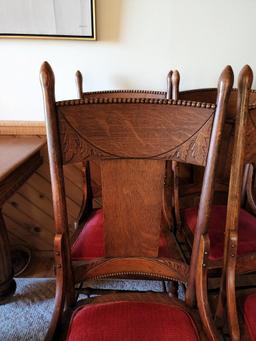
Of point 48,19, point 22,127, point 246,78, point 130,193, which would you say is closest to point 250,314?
point 130,193

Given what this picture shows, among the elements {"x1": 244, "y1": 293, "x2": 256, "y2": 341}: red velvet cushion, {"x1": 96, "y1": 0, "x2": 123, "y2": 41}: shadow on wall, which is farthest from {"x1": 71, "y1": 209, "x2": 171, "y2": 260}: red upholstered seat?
{"x1": 96, "y1": 0, "x2": 123, "y2": 41}: shadow on wall

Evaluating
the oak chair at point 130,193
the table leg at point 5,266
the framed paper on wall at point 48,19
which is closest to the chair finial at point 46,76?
the oak chair at point 130,193

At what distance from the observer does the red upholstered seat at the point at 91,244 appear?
0.82 meters

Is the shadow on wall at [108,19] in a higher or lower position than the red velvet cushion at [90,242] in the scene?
higher

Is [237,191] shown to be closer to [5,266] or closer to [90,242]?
[90,242]

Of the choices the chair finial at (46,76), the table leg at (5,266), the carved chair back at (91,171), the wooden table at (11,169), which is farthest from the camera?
the table leg at (5,266)

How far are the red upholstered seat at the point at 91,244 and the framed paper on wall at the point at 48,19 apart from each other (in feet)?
2.82

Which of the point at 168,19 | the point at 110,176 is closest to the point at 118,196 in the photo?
the point at 110,176

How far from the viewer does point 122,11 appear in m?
1.14

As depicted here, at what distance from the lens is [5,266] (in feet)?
3.98

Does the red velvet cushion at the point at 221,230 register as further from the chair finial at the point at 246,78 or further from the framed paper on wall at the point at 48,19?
the framed paper on wall at the point at 48,19

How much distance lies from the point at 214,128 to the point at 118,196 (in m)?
0.29

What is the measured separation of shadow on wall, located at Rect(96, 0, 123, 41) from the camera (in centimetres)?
112

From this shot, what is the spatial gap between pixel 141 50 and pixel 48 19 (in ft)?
1.45
